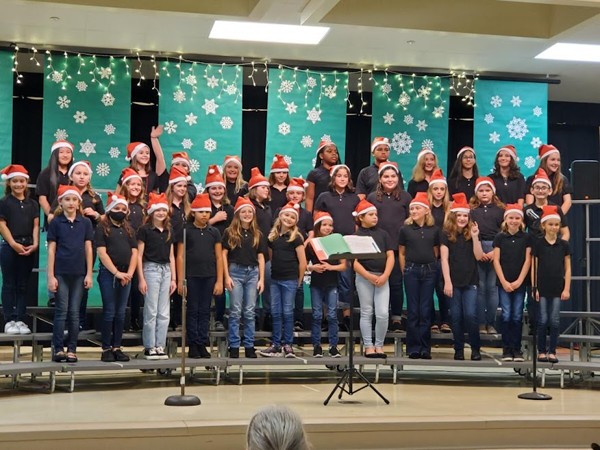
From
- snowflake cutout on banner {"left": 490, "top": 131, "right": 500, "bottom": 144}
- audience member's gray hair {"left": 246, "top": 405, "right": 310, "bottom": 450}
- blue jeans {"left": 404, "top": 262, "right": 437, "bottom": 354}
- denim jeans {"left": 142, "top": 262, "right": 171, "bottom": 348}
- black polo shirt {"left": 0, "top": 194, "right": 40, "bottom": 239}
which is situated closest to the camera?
audience member's gray hair {"left": 246, "top": 405, "right": 310, "bottom": 450}

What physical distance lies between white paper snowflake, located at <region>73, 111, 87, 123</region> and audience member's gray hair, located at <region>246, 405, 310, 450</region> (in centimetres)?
760

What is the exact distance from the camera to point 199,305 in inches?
284

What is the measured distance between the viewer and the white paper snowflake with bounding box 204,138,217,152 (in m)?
9.52

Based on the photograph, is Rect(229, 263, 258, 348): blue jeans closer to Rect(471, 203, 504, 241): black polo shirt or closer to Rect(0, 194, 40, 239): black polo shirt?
→ Rect(0, 194, 40, 239): black polo shirt

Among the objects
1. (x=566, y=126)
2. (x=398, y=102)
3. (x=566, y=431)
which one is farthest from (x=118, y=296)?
(x=566, y=126)

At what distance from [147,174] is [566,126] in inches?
272

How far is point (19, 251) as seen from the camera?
7039 millimetres

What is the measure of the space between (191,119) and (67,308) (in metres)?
3.38

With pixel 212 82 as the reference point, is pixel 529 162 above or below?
below

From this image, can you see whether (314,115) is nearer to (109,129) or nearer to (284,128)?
(284,128)

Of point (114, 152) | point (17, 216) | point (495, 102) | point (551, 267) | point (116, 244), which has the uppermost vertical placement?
point (495, 102)

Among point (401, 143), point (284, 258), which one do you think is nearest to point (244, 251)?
point (284, 258)

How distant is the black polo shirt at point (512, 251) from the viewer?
7539mm

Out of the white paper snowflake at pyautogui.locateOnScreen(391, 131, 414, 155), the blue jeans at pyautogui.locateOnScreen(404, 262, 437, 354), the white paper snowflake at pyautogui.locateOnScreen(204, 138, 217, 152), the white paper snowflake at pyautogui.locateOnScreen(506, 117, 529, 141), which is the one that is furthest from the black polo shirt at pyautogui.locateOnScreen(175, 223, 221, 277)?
the white paper snowflake at pyautogui.locateOnScreen(506, 117, 529, 141)
